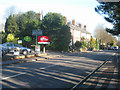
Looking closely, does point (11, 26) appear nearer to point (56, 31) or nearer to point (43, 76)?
point (56, 31)

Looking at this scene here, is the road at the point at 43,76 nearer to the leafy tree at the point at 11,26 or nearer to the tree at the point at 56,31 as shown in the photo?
the tree at the point at 56,31

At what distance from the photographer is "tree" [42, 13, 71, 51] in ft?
131

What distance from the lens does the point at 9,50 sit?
29.8 metres

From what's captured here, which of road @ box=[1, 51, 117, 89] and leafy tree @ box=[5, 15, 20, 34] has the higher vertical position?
leafy tree @ box=[5, 15, 20, 34]

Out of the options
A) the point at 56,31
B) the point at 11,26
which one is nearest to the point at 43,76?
the point at 56,31

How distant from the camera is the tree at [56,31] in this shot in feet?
131

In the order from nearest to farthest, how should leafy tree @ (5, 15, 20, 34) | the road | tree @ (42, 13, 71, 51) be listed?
the road, tree @ (42, 13, 71, 51), leafy tree @ (5, 15, 20, 34)

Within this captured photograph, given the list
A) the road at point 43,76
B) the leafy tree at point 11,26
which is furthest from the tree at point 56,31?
the road at point 43,76

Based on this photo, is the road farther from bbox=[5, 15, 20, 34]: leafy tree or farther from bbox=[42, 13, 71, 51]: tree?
bbox=[5, 15, 20, 34]: leafy tree

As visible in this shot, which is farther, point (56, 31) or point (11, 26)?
point (11, 26)

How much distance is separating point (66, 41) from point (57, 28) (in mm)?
3708

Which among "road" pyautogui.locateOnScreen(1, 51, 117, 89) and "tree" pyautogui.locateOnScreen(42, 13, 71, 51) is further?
"tree" pyautogui.locateOnScreen(42, 13, 71, 51)

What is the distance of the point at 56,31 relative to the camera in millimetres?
40406

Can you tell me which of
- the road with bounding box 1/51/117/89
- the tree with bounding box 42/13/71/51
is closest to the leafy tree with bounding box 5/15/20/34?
the tree with bounding box 42/13/71/51
